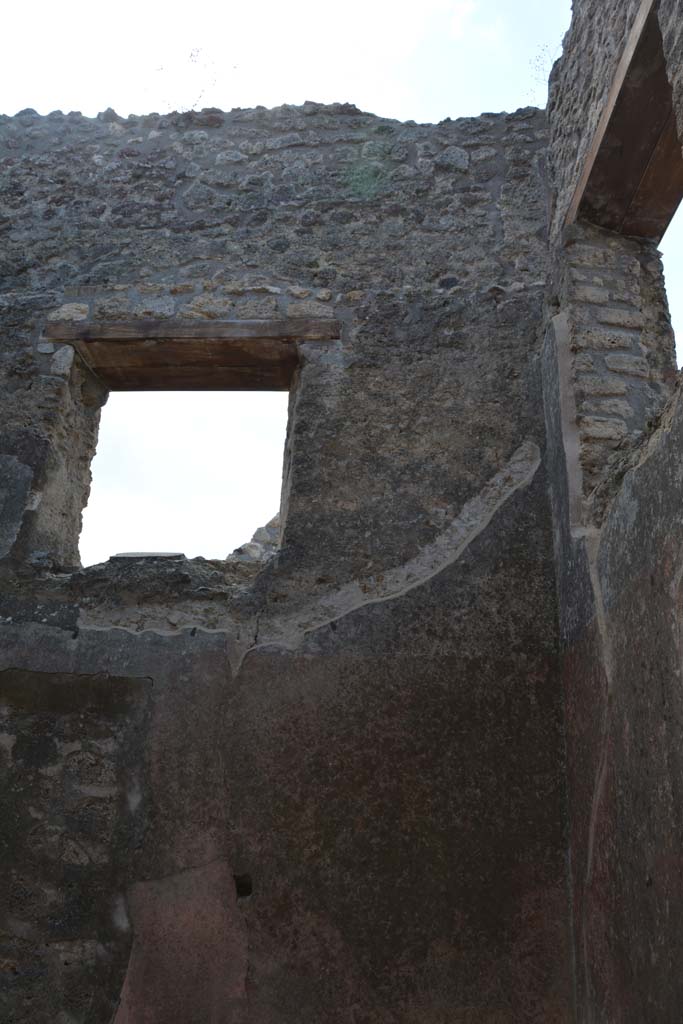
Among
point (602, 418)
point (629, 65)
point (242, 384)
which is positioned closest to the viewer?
point (629, 65)

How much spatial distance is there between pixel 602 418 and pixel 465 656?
0.99m

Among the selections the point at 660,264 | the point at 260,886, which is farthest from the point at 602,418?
A: the point at 260,886

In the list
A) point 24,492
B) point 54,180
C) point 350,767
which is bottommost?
point 350,767

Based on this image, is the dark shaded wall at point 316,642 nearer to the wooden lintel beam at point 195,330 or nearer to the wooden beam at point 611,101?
the wooden lintel beam at point 195,330

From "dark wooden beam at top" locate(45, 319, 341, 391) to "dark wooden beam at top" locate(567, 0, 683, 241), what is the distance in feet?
3.81

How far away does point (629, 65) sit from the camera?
279cm

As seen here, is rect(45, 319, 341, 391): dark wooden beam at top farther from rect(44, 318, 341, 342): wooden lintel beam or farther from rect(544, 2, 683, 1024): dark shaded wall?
rect(544, 2, 683, 1024): dark shaded wall

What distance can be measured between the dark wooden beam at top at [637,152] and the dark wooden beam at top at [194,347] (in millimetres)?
1162

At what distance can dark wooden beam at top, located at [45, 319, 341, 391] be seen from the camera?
3580 mm

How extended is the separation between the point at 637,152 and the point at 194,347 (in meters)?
1.91

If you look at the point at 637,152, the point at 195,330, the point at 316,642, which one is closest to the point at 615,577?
the point at 316,642

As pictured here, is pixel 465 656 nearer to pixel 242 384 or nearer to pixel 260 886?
pixel 260 886

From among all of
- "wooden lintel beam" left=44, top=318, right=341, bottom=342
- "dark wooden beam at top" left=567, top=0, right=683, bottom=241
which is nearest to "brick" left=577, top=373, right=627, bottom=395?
"dark wooden beam at top" left=567, top=0, right=683, bottom=241

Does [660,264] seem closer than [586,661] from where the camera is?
No
